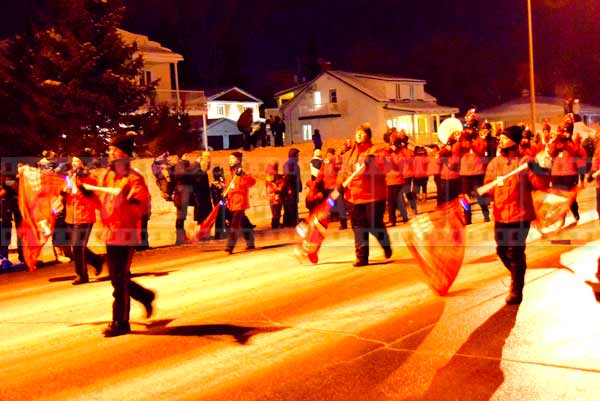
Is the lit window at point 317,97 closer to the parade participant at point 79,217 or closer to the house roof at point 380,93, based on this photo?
the house roof at point 380,93

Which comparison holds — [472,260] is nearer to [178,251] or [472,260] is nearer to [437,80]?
[178,251]

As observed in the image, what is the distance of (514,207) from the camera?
8.15 m

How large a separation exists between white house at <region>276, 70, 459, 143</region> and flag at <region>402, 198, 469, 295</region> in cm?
4608

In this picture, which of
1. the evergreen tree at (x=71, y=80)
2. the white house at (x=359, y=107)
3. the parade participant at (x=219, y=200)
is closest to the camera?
the parade participant at (x=219, y=200)

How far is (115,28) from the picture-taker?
2717 cm

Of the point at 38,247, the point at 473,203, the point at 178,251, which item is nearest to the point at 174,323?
the point at 38,247

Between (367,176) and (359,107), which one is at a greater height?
(359,107)

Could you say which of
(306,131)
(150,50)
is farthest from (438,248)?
(306,131)

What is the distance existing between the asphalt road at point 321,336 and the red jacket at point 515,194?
932 mm

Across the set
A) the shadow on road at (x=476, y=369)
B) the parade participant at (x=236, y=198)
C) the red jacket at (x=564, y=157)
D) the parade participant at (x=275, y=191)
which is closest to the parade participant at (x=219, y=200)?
the parade participant at (x=275, y=191)

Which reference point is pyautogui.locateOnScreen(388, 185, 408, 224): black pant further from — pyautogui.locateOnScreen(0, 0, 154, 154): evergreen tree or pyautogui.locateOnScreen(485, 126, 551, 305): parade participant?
pyautogui.locateOnScreen(0, 0, 154, 154): evergreen tree

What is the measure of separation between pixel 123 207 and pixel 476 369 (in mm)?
3749

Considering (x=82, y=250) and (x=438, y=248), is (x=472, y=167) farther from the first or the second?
(x=82, y=250)

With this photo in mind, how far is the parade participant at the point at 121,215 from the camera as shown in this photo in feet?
24.9
